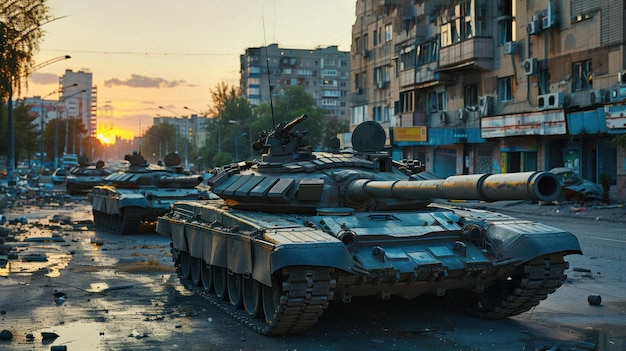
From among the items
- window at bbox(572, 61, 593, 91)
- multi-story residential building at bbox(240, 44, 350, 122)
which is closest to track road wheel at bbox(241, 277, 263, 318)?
window at bbox(572, 61, 593, 91)

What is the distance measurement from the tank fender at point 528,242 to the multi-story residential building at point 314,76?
112 meters

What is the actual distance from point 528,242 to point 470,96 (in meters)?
32.6

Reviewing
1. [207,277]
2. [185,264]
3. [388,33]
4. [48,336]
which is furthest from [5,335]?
[388,33]

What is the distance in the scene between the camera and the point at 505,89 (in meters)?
→ 37.8

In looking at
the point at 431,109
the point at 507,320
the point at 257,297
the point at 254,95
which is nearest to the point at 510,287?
the point at 507,320

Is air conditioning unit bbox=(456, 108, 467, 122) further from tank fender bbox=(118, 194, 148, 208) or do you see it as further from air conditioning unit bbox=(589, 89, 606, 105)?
tank fender bbox=(118, 194, 148, 208)

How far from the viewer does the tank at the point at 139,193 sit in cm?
2125

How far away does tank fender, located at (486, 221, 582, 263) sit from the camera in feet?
30.8

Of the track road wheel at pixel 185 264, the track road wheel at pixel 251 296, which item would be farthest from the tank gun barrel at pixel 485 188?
the track road wheel at pixel 185 264

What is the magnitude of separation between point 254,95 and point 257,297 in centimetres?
11148

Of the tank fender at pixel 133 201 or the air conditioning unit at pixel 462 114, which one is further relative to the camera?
the air conditioning unit at pixel 462 114

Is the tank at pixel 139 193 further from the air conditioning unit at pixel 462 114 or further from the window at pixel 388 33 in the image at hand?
the window at pixel 388 33

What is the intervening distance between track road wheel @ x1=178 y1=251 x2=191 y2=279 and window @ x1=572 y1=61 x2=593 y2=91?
21.9 m

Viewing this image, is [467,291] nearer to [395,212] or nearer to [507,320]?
[507,320]
